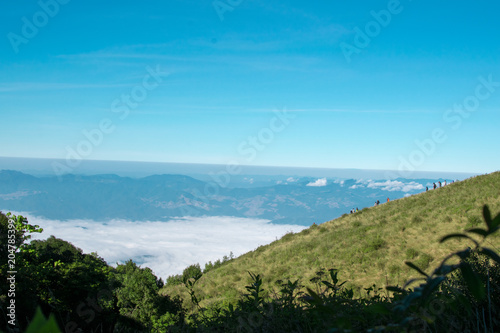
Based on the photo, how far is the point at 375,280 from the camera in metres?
17.6

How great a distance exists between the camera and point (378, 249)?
22469 millimetres

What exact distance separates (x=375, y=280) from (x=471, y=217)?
31.6ft

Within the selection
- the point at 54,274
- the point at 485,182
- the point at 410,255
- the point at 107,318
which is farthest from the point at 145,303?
the point at 485,182

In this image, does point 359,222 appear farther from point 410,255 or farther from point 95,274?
point 95,274

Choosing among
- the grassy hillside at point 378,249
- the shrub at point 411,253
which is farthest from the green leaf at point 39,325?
the shrub at point 411,253

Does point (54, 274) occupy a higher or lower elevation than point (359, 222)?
lower

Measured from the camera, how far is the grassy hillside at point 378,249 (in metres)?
18.7
